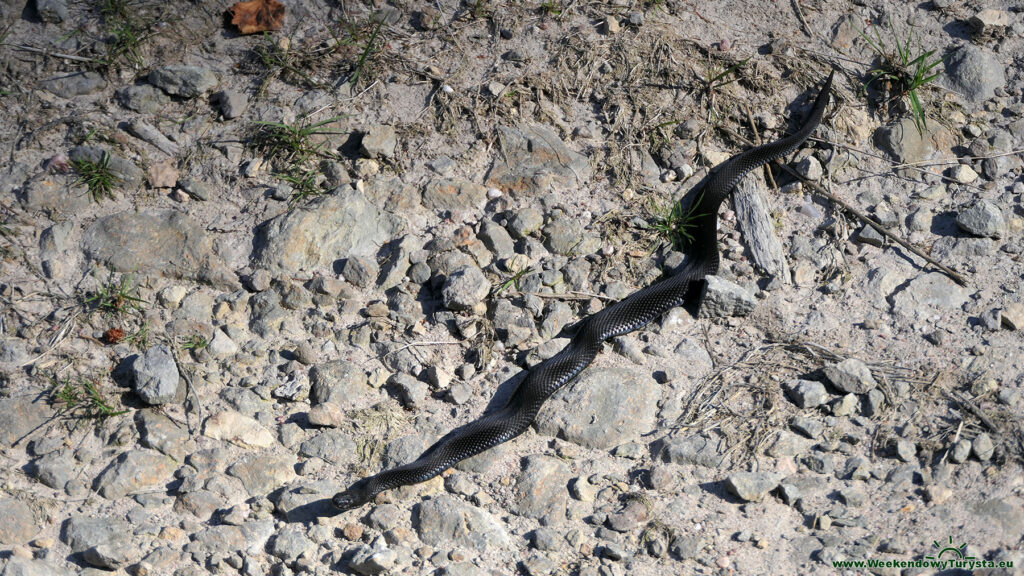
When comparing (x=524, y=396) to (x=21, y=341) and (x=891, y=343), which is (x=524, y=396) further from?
(x=21, y=341)

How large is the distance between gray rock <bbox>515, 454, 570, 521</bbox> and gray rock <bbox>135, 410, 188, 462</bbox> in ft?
5.42

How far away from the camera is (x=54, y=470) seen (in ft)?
12.2

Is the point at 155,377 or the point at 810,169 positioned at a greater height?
the point at 810,169

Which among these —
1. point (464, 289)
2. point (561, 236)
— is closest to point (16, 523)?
point (464, 289)

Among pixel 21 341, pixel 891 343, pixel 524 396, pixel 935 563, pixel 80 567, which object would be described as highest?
pixel 891 343

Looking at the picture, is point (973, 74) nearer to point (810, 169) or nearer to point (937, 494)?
point (810, 169)

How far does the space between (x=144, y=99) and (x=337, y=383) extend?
244cm

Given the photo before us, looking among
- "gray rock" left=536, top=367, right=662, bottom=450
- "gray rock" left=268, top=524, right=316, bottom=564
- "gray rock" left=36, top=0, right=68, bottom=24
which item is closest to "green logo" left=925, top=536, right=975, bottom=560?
"gray rock" left=536, top=367, right=662, bottom=450

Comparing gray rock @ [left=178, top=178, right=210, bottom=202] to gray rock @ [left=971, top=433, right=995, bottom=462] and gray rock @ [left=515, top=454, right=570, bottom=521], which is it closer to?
gray rock @ [left=515, top=454, right=570, bottom=521]

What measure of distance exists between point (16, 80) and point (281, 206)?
2.00 metres

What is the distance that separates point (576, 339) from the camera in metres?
4.31

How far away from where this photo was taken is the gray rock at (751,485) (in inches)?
136

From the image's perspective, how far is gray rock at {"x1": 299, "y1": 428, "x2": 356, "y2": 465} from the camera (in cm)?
387

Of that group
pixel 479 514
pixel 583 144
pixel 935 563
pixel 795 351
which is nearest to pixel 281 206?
pixel 583 144
